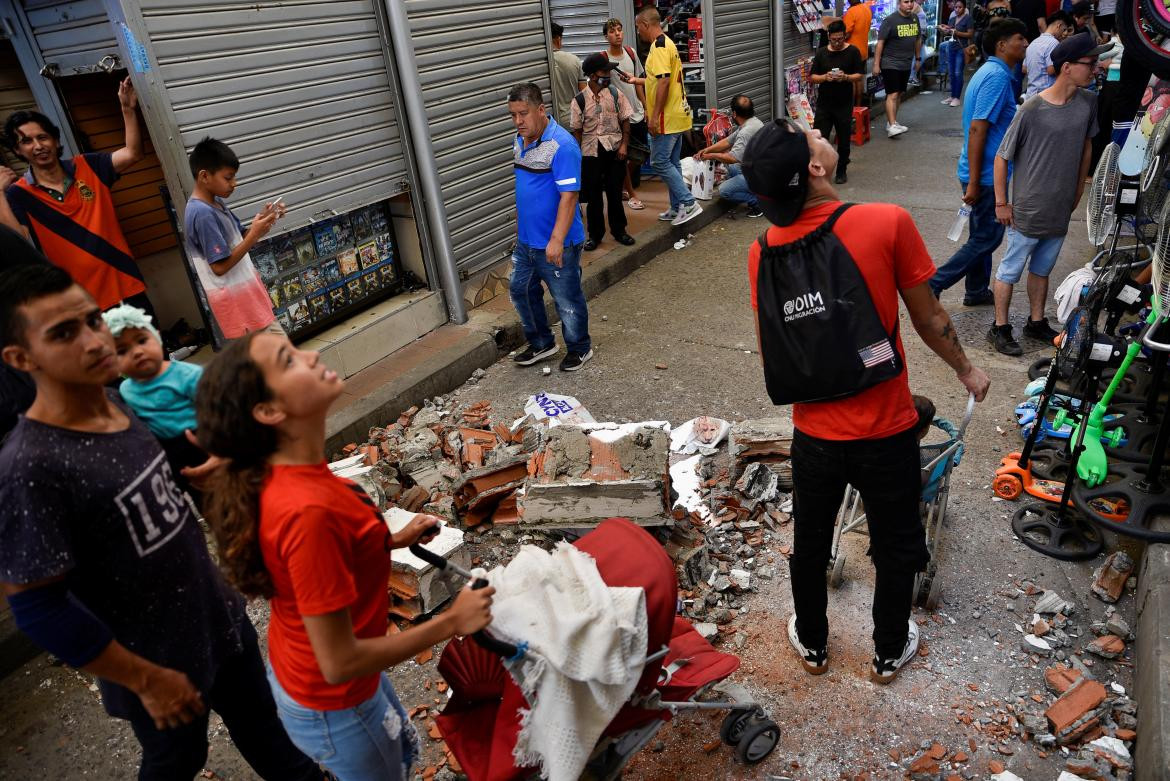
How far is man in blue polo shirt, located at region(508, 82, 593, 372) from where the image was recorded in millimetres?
5500

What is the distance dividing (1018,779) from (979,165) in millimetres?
4518

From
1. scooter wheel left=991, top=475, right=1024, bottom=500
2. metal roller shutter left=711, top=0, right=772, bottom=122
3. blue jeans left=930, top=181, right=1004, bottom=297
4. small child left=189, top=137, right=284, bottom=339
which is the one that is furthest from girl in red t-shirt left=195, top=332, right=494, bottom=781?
metal roller shutter left=711, top=0, right=772, bottom=122

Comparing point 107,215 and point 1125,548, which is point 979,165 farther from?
point 107,215

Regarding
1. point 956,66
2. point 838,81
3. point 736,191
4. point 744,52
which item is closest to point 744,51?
point 744,52

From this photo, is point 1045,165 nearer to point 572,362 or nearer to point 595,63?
point 572,362

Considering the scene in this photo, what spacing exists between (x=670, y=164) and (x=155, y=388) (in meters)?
7.24

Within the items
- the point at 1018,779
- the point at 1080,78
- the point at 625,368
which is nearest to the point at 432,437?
the point at 625,368

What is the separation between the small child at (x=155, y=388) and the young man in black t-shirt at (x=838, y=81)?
29.2 ft

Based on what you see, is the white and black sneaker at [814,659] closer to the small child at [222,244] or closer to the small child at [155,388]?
the small child at [155,388]

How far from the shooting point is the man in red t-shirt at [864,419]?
8.46 ft

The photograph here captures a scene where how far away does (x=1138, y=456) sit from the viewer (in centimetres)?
416

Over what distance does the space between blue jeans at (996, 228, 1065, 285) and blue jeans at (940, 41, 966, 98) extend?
415 inches

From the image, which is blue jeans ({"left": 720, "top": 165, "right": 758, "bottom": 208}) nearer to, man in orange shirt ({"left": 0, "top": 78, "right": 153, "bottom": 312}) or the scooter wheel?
the scooter wheel

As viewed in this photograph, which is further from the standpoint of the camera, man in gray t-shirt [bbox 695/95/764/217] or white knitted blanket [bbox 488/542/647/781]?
man in gray t-shirt [bbox 695/95/764/217]
